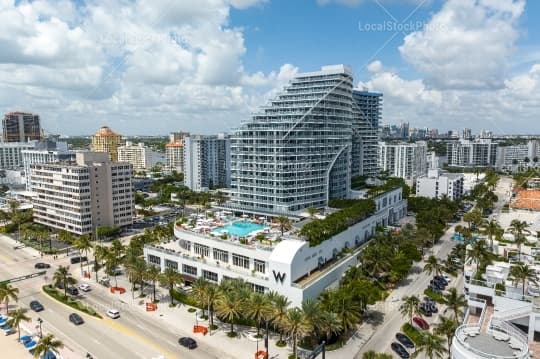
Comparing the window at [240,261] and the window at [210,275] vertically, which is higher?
the window at [240,261]

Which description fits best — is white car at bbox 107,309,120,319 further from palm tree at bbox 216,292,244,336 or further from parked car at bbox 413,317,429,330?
parked car at bbox 413,317,429,330

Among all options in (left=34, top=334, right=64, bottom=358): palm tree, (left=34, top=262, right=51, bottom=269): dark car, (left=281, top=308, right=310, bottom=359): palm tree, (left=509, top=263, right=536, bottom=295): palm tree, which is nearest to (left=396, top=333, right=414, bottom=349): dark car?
(left=281, top=308, right=310, bottom=359): palm tree

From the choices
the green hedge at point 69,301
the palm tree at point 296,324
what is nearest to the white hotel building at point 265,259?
the palm tree at point 296,324

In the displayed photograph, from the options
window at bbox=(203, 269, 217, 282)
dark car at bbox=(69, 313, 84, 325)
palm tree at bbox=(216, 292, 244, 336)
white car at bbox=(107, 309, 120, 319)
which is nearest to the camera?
palm tree at bbox=(216, 292, 244, 336)

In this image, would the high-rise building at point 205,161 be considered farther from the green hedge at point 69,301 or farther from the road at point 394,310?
the road at point 394,310

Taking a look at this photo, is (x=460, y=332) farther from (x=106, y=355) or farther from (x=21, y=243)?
(x=21, y=243)

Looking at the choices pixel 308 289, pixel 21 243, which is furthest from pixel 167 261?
pixel 21 243
